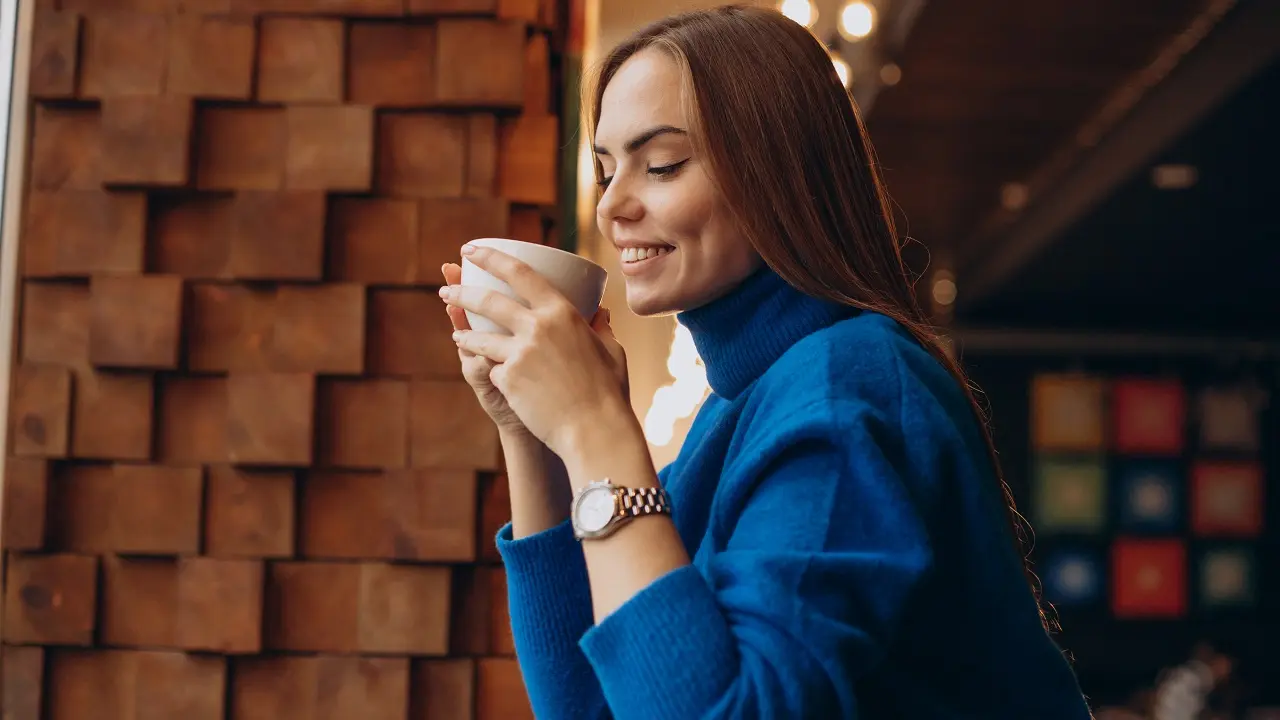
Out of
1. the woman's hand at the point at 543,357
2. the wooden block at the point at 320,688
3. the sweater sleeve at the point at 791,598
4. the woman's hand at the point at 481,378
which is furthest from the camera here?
the wooden block at the point at 320,688

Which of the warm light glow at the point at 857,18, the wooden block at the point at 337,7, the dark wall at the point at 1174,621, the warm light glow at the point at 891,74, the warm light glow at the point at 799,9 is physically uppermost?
the warm light glow at the point at 891,74

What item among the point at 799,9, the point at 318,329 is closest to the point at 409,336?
the point at 318,329

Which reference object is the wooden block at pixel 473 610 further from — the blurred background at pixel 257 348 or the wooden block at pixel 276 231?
the wooden block at pixel 276 231

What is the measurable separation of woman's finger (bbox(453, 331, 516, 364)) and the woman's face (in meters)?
0.11

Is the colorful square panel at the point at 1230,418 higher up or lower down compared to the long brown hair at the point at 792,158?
higher up

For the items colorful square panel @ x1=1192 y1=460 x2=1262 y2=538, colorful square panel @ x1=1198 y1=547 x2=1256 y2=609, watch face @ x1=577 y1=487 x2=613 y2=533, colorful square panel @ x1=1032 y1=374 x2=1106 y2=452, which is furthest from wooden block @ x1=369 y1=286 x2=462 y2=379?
colorful square panel @ x1=1198 y1=547 x2=1256 y2=609

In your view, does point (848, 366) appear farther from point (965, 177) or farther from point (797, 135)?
point (965, 177)

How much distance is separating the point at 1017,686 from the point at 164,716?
89 centimetres

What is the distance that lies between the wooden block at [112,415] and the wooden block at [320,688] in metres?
0.24

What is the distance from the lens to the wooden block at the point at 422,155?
1.26 m

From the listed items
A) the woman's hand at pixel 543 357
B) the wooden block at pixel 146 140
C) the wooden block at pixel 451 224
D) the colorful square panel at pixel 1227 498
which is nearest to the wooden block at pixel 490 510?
the wooden block at pixel 451 224

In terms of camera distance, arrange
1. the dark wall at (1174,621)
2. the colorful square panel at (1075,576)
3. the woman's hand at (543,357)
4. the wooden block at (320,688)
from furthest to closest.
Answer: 1. the colorful square panel at (1075,576)
2. the dark wall at (1174,621)
3. the wooden block at (320,688)
4. the woman's hand at (543,357)

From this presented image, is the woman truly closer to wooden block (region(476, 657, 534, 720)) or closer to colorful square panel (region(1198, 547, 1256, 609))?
wooden block (region(476, 657, 534, 720))

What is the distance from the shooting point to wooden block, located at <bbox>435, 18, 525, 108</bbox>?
4.13 feet
